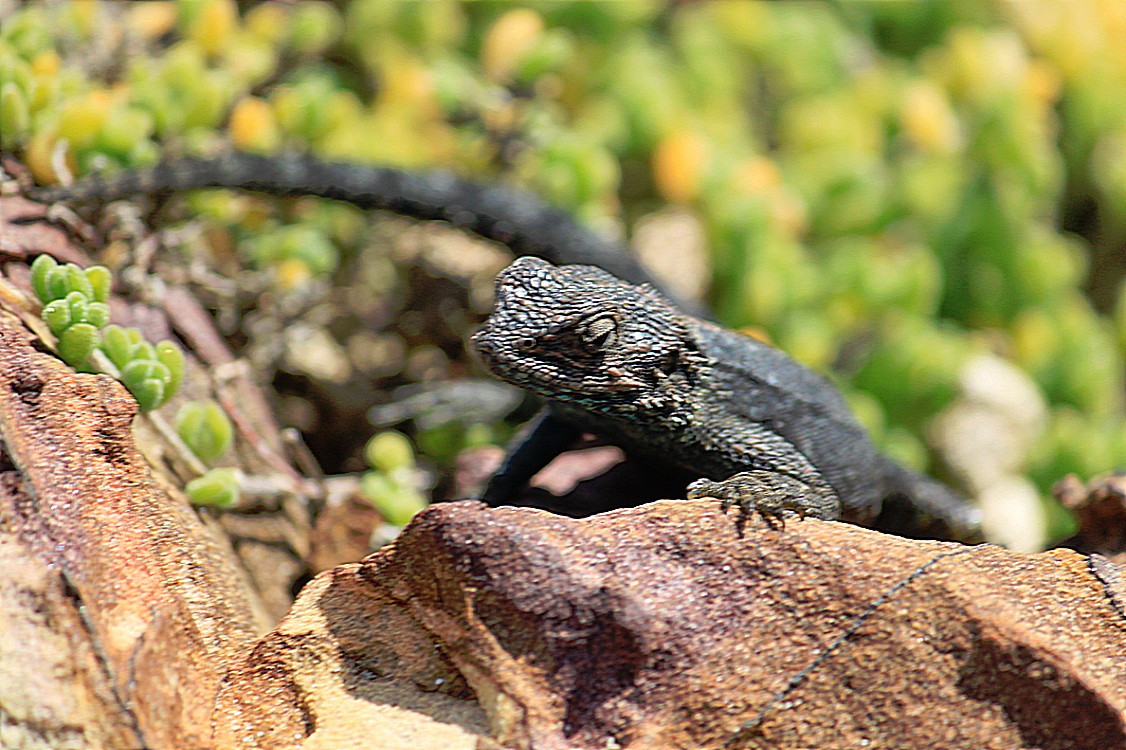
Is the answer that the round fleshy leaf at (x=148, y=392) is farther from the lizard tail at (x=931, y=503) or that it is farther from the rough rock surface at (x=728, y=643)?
the lizard tail at (x=931, y=503)

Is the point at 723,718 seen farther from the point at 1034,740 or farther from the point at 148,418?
the point at 148,418

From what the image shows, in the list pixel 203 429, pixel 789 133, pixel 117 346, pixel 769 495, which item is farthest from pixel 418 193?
pixel 789 133

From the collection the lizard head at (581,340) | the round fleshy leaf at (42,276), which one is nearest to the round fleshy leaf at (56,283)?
the round fleshy leaf at (42,276)

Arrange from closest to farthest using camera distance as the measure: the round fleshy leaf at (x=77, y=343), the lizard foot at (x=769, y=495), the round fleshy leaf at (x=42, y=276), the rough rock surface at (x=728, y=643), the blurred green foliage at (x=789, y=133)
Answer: the rough rock surface at (x=728, y=643) → the lizard foot at (x=769, y=495) → the round fleshy leaf at (x=77, y=343) → the round fleshy leaf at (x=42, y=276) → the blurred green foliage at (x=789, y=133)

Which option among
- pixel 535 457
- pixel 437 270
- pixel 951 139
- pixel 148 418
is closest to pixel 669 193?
pixel 437 270

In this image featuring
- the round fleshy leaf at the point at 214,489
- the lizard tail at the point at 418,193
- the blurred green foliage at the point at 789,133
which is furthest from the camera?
the blurred green foliage at the point at 789,133
